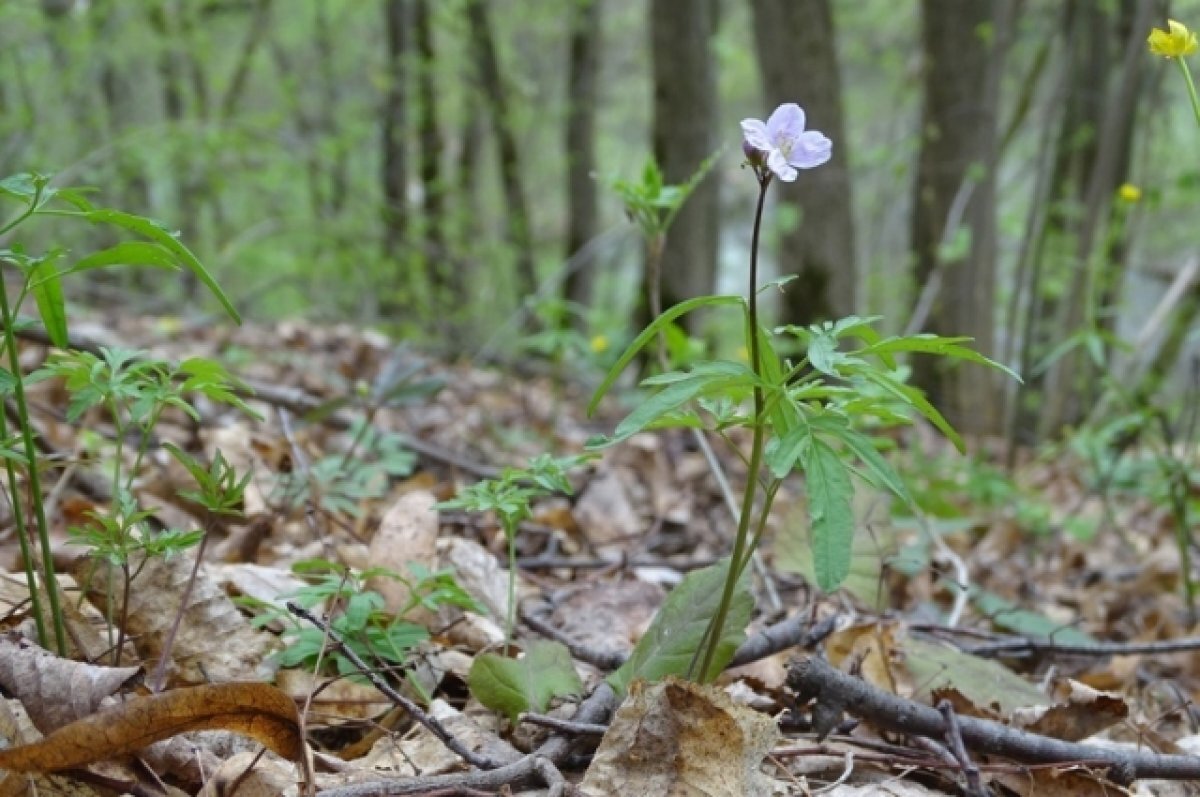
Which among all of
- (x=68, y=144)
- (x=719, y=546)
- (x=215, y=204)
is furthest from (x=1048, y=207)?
(x=215, y=204)

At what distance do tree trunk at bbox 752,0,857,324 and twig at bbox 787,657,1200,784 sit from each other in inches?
164

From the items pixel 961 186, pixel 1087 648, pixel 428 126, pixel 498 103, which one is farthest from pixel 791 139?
pixel 428 126

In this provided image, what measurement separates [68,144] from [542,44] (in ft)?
23.8

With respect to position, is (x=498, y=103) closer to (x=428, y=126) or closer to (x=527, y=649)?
(x=428, y=126)

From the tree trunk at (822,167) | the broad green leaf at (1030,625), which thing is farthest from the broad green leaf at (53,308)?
the tree trunk at (822,167)

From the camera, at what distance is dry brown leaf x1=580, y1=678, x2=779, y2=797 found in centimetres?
105

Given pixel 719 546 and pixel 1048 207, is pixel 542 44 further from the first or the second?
pixel 719 546

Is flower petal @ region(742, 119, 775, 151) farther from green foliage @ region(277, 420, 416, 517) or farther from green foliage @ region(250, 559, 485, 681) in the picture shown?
green foliage @ region(277, 420, 416, 517)

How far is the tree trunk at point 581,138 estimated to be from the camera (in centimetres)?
829

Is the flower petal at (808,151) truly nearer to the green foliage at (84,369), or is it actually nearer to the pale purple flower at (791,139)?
the pale purple flower at (791,139)

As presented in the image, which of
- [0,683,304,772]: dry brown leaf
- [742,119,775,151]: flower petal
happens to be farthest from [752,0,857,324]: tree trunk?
[0,683,304,772]: dry brown leaf

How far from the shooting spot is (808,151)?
0.94 metres

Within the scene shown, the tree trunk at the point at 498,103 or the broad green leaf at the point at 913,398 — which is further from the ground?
the tree trunk at the point at 498,103

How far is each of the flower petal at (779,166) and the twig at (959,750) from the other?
28.2 inches
